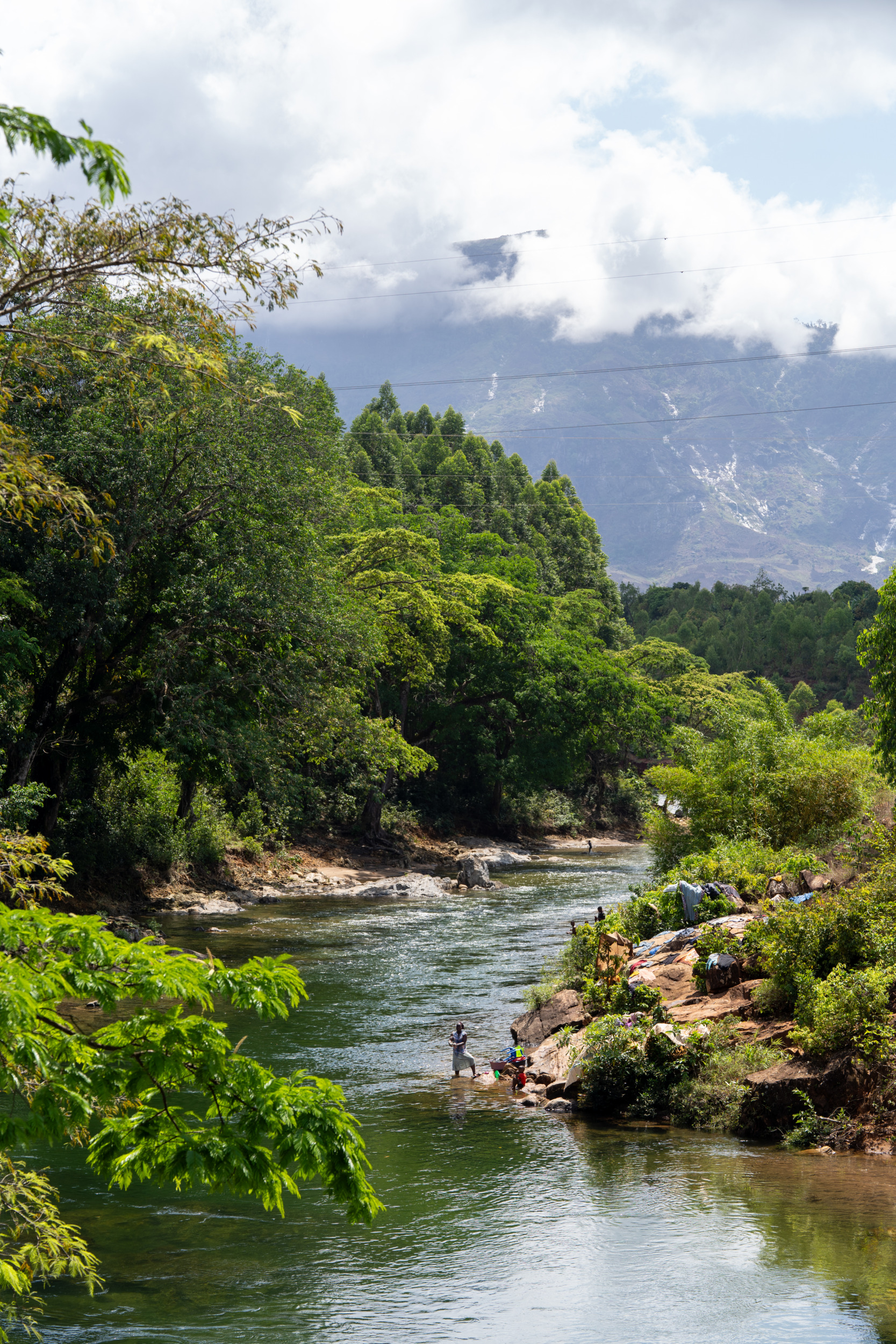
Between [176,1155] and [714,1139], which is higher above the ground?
[176,1155]

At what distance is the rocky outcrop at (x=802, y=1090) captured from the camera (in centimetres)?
1215

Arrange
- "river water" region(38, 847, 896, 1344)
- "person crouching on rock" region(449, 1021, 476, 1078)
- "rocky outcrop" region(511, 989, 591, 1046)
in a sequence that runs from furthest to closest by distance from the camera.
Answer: "rocky outcrop" region(511, 989, 591, 1046), "person crouching on rock" region(449, 1021, 476, 1078), "river water" region(38, 847, 896, 1344)

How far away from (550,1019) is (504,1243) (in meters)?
6.84

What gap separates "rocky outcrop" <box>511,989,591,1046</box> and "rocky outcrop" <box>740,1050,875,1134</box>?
3562 mm

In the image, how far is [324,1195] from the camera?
1123 cm

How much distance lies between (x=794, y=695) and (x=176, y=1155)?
298 ft

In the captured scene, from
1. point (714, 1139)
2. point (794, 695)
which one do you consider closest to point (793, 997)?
point (714, 1139)

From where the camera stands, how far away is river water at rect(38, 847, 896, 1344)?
27.0ft

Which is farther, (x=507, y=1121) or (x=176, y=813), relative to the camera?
(x=176, y=813)

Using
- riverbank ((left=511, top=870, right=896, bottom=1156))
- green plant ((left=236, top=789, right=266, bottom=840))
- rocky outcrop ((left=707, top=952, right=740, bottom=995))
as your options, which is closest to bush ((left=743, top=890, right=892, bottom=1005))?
riverbank ((left=511, top=870, right=896, bottom=1156))

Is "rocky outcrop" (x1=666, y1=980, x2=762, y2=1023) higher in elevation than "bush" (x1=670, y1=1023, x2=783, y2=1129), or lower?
higher

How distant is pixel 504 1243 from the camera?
9672 millimetres

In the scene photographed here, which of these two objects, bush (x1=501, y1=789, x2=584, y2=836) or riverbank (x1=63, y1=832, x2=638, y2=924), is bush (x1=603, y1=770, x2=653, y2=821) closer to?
bush (x1=501, y1=789, x2=584, y2=836)

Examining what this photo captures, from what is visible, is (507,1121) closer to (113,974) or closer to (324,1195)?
(324,1195)
